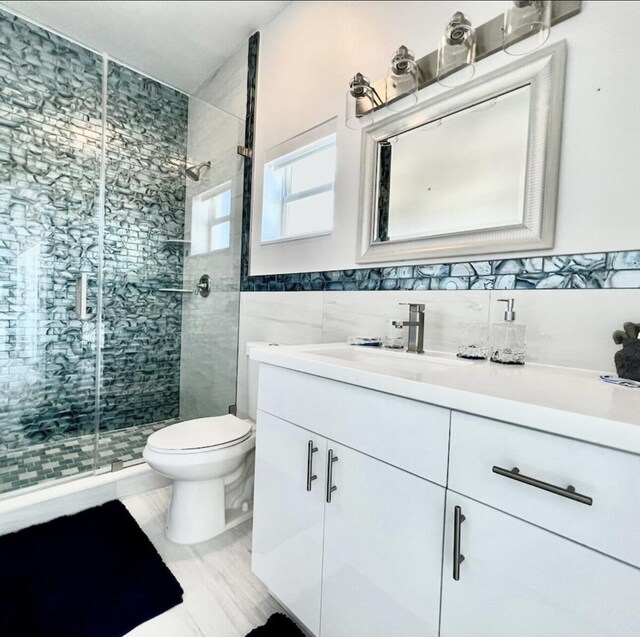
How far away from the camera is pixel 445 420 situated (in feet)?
1.99

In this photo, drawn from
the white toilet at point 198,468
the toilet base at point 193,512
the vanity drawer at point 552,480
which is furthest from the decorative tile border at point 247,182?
the vanity drawer at point 552,480

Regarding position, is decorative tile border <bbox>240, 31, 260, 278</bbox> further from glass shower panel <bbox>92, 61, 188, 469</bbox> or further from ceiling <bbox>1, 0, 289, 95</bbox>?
ceiling <bbox>1, 0, 289, 95</bbox>

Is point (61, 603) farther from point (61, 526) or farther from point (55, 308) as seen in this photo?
point (55, 308)

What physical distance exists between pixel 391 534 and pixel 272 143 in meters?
1.93

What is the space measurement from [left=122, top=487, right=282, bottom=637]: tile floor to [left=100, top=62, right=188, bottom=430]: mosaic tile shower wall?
91cm

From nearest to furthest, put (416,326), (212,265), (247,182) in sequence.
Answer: (416,326), (247,182), (212,265)

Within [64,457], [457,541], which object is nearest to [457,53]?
[457,541]

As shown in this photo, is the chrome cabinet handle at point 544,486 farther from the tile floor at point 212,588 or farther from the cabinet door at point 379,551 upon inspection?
the tile floor at point 212,588

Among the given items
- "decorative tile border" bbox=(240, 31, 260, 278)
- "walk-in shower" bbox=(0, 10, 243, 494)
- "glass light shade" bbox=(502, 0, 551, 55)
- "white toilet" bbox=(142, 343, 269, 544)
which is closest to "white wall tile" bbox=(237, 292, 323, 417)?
"walk-in shower" bbox=(0, 10, 243, 494)

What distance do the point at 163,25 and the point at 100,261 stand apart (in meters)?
1.52

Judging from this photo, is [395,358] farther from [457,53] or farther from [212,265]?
[212,265]

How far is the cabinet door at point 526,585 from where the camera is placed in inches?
17.3

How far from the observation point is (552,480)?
1.59 ft

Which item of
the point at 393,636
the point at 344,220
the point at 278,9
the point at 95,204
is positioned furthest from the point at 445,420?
the point at 95,204
